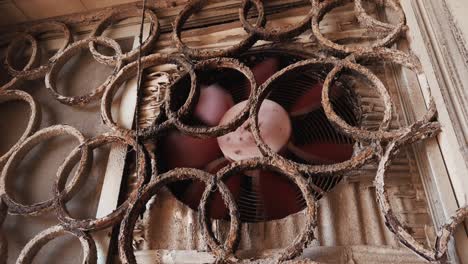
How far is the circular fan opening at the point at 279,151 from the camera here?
243 cm

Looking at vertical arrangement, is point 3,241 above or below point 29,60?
below

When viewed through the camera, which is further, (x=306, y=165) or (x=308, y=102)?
(x=308, y=102)

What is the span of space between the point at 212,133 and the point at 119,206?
565 mm

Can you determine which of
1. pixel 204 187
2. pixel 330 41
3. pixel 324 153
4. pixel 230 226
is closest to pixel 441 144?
pixel 324 153

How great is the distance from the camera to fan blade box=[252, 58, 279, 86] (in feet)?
8.86

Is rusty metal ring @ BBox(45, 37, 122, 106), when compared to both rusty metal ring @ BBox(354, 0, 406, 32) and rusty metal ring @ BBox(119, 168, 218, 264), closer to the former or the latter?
rusty metal ring @ BBox(119, 168, 218, 264)

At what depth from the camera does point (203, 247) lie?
203 centimetres

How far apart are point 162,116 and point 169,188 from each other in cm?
41

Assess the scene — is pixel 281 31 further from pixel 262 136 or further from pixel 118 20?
pixel 118 20

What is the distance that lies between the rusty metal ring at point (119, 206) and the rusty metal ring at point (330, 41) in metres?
1.12

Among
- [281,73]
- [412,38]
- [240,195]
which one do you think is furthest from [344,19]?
[240,195]

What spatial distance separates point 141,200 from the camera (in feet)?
6.80

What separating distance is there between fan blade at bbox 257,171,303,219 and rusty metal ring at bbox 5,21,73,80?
61.8 inches

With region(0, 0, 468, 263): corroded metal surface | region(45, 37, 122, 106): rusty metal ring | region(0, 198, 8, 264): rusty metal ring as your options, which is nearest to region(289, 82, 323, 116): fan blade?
region(0, 0, 468, 263): corroded metal surface
